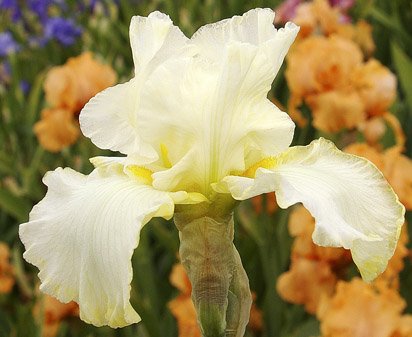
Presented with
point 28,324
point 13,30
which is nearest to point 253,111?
point 28,324

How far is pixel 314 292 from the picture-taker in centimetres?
124

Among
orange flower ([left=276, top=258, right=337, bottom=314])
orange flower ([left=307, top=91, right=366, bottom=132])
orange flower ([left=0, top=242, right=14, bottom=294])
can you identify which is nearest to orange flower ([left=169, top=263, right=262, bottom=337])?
orange flower ([left=276, top=258, right=337, bottom=314])

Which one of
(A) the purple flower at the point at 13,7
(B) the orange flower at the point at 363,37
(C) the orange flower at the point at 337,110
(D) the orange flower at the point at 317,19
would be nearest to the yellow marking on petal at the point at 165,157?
(C) the orange flower at the point at 337,110

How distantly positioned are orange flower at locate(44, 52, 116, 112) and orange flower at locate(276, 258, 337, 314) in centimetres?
67

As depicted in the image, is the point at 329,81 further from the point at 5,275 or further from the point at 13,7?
the point at 13,7

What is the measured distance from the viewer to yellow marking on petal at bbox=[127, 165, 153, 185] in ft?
2.10

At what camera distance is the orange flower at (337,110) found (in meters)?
1.40

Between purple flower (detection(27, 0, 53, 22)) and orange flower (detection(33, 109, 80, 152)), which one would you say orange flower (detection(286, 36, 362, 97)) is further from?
purple flower (detection(27, 0, 53, 22))

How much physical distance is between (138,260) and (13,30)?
188 centimetres

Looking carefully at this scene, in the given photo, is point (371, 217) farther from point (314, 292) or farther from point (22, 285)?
point (22, 285)

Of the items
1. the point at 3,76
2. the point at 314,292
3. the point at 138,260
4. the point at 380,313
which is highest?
the point at 380,313

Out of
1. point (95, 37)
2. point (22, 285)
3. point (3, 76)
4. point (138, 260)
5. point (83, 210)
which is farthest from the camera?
point (3, 76)

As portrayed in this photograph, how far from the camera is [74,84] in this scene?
1706 millimetres

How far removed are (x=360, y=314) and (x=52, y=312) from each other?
69cm
